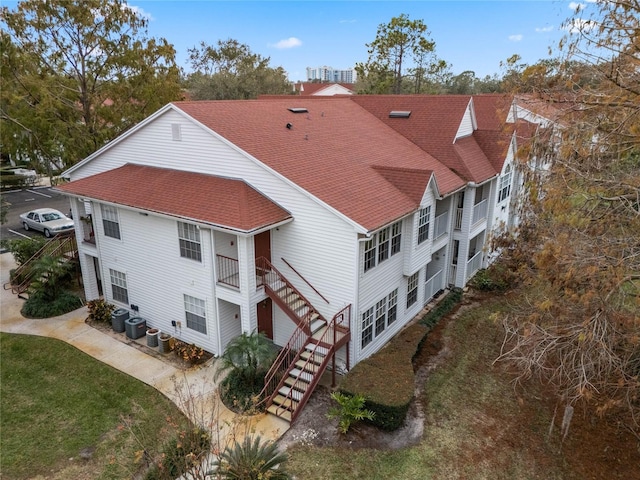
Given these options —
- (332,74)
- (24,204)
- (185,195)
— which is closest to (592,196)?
(185,195)

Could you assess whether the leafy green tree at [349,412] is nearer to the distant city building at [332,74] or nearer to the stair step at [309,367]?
the stair step at [309,367]

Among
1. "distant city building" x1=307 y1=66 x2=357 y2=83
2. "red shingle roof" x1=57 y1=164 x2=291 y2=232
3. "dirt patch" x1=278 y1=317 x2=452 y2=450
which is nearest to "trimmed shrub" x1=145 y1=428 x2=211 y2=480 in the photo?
"dirt patch" x1=278 y1=317 x2=452 y2=450

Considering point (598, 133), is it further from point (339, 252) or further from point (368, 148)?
point (368, 148)

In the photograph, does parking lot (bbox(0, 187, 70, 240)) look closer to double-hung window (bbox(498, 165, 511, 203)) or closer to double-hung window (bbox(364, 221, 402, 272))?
double-hung window (bbox(364, 221, 402, 272))

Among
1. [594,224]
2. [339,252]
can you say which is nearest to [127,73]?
[339,252]

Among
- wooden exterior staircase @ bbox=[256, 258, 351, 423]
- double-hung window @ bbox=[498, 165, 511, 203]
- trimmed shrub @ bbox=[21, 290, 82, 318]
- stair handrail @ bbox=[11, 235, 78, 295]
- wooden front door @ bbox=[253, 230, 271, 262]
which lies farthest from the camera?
double-hung window @ bbox=[498, 165, 511, 203]

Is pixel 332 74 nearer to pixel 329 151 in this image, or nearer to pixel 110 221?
pixel 329 151
